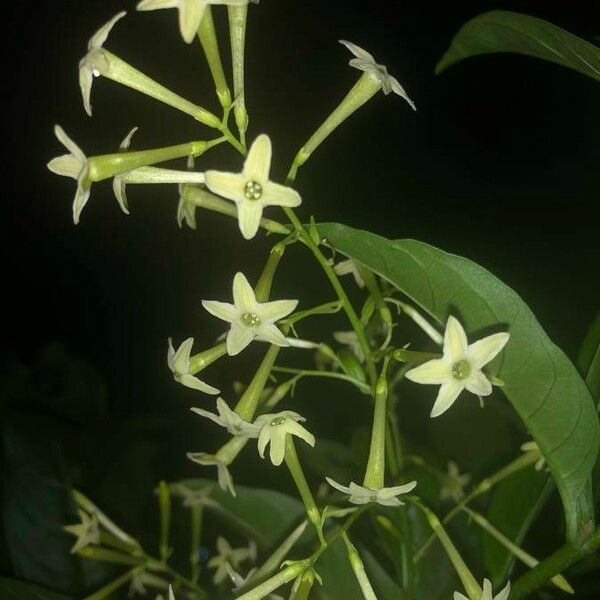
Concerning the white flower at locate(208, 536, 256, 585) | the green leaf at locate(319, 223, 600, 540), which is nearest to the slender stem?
the green leaf at locate(319, 223, 600, 540)

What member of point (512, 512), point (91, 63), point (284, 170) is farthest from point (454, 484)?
point (284, 170)

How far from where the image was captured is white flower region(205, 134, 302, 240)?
25.8 inches

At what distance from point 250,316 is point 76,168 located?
7.9 inches

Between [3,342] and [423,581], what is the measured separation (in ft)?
3.83

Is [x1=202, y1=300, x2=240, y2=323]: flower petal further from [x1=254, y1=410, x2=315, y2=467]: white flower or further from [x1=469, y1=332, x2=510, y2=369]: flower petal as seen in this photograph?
[x1=469, y1=332, x2=510, y2=369]: flower petal

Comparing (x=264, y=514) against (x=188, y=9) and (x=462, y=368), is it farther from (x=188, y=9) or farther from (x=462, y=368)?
(x=188, y=9)

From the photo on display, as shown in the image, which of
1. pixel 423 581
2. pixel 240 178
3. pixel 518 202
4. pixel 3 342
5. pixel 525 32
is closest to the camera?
pixel 240 178

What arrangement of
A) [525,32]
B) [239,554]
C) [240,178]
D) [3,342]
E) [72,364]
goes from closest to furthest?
[240,178], [525,32], [239,554], [72,364], [3,342]

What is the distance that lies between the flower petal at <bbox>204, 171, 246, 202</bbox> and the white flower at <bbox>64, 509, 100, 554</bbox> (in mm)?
466

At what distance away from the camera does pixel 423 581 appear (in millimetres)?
917

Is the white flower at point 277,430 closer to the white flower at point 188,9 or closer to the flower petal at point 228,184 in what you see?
the flower petal at point 228,184

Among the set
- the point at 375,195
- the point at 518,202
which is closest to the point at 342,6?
the point at 375,195

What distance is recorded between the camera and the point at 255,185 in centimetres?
66

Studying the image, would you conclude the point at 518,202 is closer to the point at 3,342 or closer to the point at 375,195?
the point at 375,195
